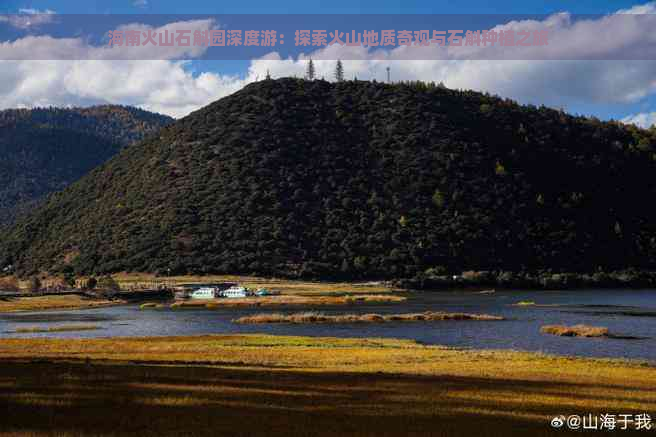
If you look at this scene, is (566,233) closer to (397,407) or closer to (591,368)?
(591,368)

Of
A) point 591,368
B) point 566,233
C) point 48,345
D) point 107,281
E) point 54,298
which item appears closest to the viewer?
point 591,368

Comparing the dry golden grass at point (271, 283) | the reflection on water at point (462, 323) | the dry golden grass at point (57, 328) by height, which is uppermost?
the dry golden grass at point (271, 283)

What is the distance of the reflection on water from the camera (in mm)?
62375

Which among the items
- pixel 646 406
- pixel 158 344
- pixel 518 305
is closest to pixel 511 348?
pixel 158 344

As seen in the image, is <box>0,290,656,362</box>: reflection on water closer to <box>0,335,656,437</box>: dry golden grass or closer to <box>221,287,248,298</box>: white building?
<box>0,335,656,437</box>: dry golden grass

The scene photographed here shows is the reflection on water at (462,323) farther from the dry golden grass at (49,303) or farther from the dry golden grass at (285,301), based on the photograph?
the dry golden grass at (49,303)

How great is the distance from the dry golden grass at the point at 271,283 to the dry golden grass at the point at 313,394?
329ft

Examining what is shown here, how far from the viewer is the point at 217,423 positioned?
2228cm

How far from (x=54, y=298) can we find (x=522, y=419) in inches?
4873

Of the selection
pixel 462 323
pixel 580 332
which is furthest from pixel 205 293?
pixel 580 332

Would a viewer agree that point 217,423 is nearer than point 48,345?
Yes

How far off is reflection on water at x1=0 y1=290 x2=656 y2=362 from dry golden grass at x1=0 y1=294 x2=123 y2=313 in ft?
22.8

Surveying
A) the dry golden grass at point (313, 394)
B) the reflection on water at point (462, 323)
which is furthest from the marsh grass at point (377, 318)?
the dry golden grass at point (313, 394)

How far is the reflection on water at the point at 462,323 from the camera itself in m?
62.4
